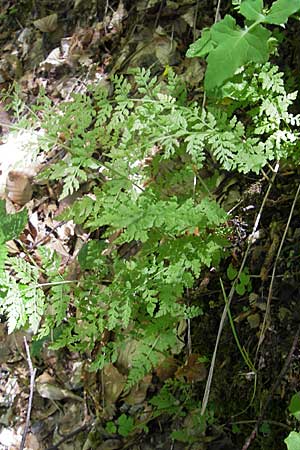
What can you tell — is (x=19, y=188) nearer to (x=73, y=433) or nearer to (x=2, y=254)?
(x=73, y=433)

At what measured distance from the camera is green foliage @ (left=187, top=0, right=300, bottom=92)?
1.73 m

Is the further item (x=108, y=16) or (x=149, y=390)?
(x=108, y=16)

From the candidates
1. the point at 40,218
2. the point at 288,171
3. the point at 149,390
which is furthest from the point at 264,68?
the point at 40,218

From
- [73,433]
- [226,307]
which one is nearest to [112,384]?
[73,433]

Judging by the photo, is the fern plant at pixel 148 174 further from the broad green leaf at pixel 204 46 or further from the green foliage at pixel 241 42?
the green foliage at pixel 241 42

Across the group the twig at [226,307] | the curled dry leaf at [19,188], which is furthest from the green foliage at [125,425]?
the curled dry leaf at [19,188]

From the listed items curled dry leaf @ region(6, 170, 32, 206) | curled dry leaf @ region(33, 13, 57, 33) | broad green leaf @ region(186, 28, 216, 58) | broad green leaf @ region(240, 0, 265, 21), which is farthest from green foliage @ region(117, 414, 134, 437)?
curled dry leaf @ region(33, 13, 57, 33)

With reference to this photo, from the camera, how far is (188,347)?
259 cm

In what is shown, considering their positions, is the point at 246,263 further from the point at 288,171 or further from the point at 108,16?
the point at 108,16

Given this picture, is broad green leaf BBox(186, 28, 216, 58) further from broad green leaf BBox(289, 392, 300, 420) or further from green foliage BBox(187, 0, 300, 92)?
broad green leaf BBox(289, 392, 300, 420)

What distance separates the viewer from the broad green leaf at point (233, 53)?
1.73 metres

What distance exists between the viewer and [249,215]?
2.62m

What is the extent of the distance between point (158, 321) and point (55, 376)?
3.21ft

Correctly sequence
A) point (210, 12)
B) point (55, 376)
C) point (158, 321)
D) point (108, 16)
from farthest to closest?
point (108, 16)
point (210, 12)
point (55, 376)
point (158, 321)
